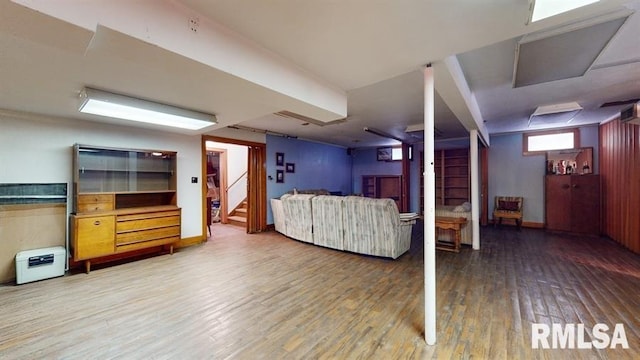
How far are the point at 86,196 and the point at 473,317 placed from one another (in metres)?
5.16

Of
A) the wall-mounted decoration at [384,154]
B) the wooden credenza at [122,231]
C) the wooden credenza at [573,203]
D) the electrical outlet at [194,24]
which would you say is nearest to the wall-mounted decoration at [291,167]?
the wooden credenza at [122,231]

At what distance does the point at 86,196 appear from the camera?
11.9 ft

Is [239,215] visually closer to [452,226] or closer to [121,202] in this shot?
[121,202]

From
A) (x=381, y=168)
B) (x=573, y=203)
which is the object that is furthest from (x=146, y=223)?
(x=573, y=203)

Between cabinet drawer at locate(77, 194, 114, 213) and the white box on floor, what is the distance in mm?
592

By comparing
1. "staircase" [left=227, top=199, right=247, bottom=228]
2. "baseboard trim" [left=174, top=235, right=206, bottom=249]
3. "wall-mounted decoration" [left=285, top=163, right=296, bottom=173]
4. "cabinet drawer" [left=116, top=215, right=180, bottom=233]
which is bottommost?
"baseboard trim" [left=174, top=235, right=206, bottom=249]

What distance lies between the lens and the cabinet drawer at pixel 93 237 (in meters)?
3.22

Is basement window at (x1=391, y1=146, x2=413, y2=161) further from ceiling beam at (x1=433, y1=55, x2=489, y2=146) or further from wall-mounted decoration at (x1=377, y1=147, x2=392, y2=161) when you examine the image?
ceiling beam at (x1=433, y1=55, x2=489, y2=146)

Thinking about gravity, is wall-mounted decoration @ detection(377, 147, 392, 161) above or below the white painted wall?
above

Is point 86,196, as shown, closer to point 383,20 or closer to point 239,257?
point 239,257

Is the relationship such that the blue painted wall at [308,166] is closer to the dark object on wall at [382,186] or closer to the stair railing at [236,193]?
the dark object on wall at [382,186]

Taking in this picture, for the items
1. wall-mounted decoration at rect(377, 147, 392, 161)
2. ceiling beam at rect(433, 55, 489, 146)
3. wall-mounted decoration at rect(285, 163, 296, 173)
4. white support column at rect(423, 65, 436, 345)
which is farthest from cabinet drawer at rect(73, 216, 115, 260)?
wall-mounted decoration at rect(377, 147, 392, 161)

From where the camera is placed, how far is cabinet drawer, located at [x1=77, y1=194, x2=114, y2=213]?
3.57 meters

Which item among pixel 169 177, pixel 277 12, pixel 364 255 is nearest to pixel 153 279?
pixel 169 177
